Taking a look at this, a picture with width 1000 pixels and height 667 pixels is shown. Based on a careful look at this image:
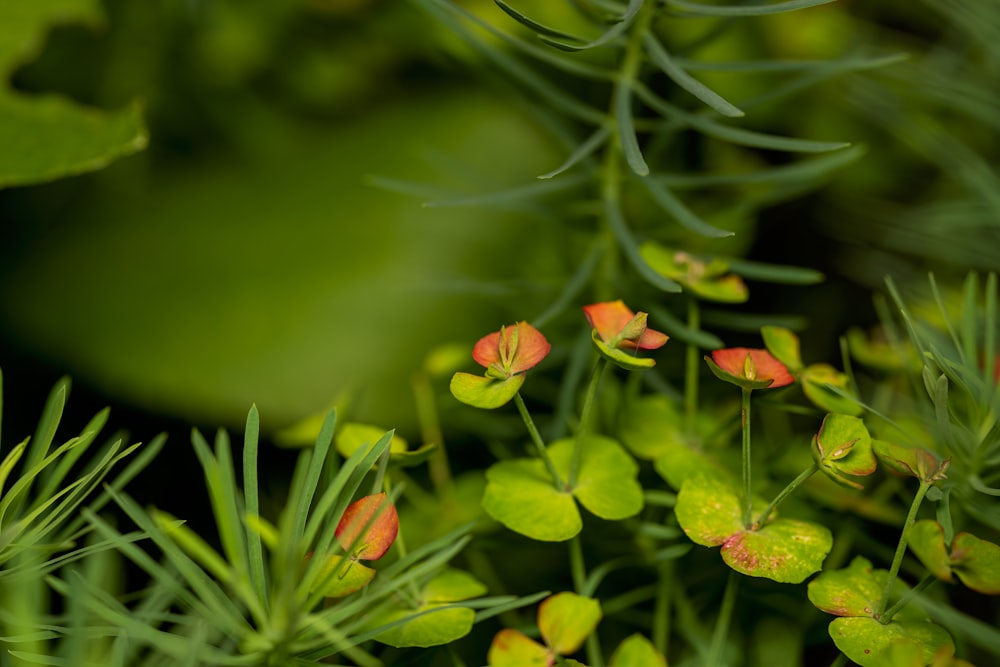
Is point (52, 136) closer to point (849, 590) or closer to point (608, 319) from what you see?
point (608, 319)

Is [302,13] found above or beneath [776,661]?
above

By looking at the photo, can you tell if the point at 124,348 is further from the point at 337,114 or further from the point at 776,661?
the point at 776,661

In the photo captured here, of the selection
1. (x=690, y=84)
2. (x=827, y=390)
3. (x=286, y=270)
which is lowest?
(x=286, y=270)

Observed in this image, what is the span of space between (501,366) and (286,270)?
44 centimetres

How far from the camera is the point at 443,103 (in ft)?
2.61

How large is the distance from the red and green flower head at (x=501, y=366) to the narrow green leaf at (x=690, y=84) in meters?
0.11

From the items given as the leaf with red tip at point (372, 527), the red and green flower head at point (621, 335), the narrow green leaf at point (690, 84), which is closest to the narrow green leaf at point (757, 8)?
the narrow green leaf at point (690, 84)

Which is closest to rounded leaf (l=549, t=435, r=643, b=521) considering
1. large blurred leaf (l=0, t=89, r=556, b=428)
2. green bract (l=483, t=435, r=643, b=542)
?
green bract (l=483, t=435, r=643, b=542)

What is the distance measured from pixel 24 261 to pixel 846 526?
2.19ft

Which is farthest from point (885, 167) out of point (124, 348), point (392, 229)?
point (124, 348)

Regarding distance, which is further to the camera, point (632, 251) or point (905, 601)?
point (632, 251)

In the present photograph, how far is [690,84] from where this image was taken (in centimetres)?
32

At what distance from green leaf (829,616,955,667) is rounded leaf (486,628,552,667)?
87mm

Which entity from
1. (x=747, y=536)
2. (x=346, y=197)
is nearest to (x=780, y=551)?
(x=747, y=536)
